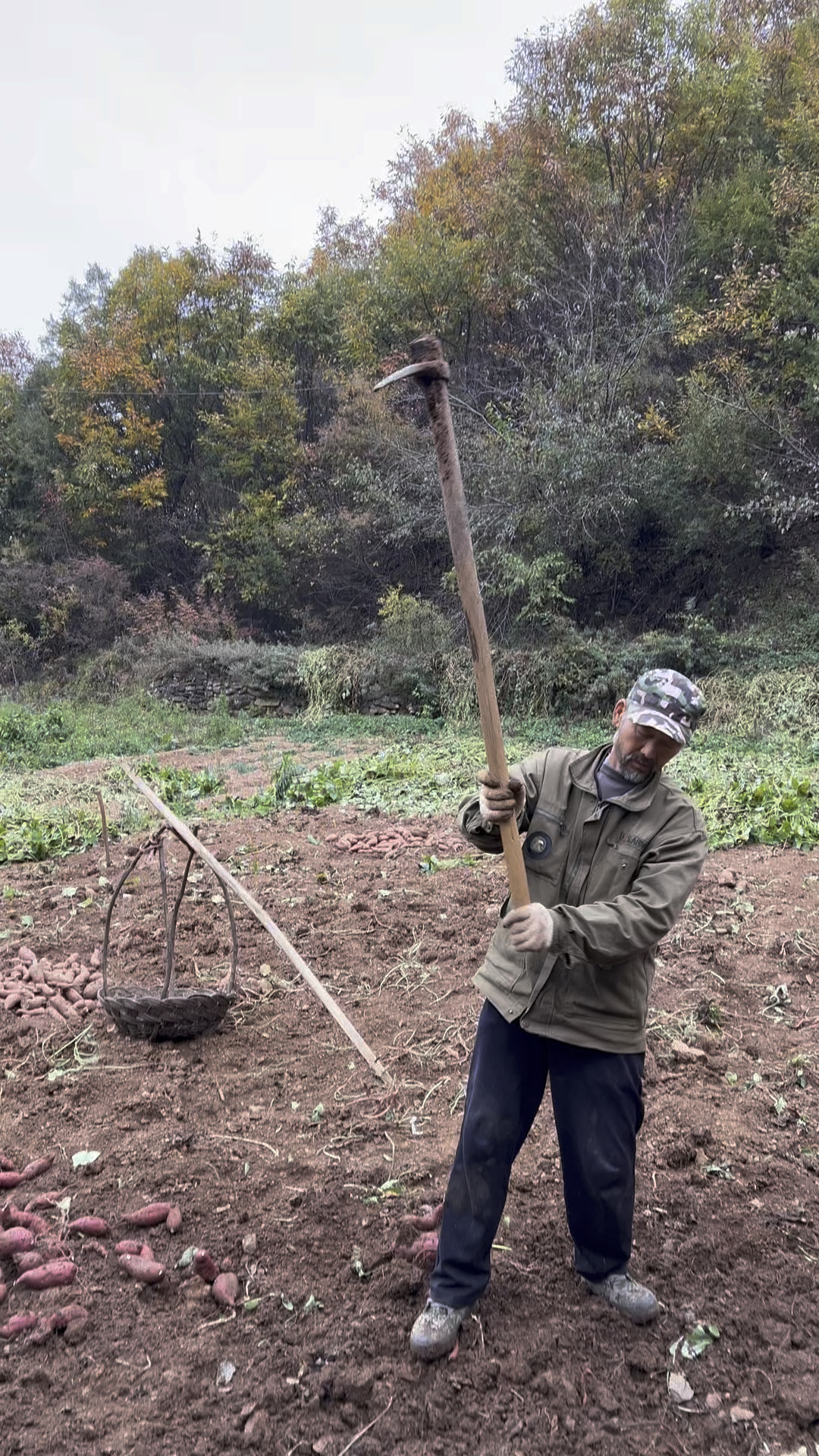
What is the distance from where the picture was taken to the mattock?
1.75 meters

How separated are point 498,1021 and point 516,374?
17.0 meters

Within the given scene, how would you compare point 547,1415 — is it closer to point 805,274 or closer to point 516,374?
point 805,274

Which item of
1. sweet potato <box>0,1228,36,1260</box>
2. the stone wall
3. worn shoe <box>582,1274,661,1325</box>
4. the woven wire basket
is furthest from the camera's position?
the stone wall

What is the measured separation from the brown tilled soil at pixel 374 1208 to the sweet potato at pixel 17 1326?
0.09ft

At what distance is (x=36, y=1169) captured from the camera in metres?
2.85

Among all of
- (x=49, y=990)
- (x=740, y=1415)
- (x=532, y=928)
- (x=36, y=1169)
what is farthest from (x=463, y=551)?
(x=49, y=990)

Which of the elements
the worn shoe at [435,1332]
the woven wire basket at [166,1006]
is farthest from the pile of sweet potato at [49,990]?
the worn shoe at [435,1332]

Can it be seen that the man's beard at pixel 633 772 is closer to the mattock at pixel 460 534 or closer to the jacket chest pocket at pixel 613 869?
the jacket chest pocket at pixel 613 869

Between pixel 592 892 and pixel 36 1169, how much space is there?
1975 mm

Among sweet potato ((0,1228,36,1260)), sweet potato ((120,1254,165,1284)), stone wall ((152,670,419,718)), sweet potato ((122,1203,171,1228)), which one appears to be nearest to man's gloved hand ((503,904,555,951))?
sweet potato ((120,1254,165,1284))

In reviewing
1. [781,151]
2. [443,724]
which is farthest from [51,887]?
[781,151]

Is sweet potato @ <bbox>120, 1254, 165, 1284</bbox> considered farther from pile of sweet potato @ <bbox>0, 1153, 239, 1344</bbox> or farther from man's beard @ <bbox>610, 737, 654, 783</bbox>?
man's beard @ <bbox>610, 737, 654, 783</bbox>

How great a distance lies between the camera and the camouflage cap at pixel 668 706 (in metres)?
2.02

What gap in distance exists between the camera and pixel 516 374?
17344mm
